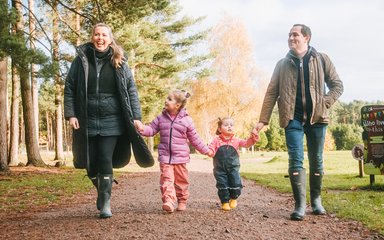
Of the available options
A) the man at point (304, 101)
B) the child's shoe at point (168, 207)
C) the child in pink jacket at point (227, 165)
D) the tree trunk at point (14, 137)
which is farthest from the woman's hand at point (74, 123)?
the tree trunk at point (14, 137)

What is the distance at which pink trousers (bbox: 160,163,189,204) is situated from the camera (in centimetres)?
458

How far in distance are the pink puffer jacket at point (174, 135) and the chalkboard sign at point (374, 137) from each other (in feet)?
12.3

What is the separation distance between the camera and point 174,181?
4758 millimetres

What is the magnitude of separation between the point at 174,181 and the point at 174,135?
543 millimetres

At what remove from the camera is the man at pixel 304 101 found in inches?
176

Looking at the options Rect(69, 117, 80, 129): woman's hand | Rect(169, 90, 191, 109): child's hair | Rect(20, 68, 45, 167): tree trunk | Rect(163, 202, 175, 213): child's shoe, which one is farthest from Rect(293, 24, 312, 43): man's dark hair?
Rect(20, 68, 45, 167): tree trunk

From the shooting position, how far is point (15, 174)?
1145cm

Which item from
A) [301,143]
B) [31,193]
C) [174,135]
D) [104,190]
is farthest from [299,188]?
[31,193]

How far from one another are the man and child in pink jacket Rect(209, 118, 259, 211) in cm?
57

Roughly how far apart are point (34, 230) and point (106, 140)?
1.14 metres

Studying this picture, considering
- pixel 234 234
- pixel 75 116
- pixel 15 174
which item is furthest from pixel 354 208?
pixel 15 174

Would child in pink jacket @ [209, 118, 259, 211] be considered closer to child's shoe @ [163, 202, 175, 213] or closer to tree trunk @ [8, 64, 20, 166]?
child's shoe @ [163, 202, 175, 213]

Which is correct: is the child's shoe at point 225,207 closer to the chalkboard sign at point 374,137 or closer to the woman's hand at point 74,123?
the woman's hand at point 74,123

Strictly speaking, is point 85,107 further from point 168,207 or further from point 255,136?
point 255,136
